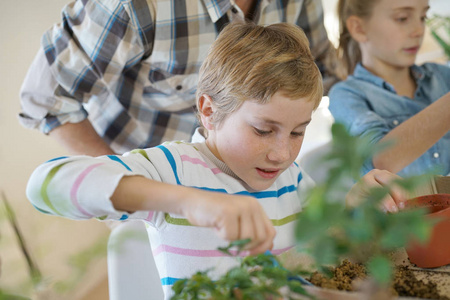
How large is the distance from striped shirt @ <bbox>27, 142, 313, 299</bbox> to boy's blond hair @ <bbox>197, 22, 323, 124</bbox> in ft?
0.40

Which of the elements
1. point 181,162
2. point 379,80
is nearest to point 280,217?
point 181,162

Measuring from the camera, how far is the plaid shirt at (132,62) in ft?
4.18

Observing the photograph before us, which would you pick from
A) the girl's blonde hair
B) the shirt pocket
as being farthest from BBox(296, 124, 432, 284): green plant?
the girl's blonde hair

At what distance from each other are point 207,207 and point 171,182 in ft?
1.21

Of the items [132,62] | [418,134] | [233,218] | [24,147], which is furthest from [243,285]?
[24,147]

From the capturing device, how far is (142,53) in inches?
52.6

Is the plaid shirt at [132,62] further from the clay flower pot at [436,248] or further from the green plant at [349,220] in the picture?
the green plant at [349,220]

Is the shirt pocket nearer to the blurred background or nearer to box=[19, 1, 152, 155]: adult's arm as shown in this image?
the blurred background

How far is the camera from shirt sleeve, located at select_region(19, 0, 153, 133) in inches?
49.4

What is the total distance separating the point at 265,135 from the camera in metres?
0.88

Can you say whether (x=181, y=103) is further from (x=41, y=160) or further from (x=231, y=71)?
(x=41, y=160)

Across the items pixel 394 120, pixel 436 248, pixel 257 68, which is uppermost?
pixel 257 68

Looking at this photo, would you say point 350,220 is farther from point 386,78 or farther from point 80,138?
point 386,78

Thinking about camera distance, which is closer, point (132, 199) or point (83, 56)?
point (132, 199)
